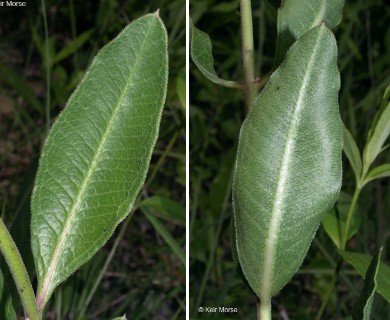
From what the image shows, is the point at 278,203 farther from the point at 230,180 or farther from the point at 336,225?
the point at 230,180

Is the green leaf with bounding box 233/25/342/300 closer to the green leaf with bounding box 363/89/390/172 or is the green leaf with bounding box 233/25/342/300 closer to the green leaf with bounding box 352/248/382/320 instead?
the green leaf with bounding box 352/248/382/320

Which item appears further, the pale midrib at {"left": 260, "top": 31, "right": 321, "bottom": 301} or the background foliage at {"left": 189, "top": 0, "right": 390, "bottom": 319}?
the background foliage at {"left": 189, "top": 0, "right": 390, "bottom": 319}

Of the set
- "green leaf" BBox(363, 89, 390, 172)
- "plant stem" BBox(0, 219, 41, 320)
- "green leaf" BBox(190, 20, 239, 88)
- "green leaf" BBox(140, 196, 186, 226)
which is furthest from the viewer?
"green leaf" BBox(140, 196, 186, 226)

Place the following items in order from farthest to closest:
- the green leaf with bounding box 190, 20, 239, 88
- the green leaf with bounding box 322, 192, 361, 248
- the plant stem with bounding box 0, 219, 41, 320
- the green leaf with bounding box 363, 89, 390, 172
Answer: the green leaf with bounding box 322, 192, 361, 248, the green leaf with bounding box 363, 89, 390, 172, the green leaf with bounding box 190, 20, 239, 88, the plant stem with bounding box 0, 219, 41, 320

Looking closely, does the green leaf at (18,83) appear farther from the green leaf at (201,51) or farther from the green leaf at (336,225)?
the green leaf at (201,51)

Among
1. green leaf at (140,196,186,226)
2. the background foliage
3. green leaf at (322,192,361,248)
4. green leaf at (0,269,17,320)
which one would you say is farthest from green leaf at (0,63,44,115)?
green leaf at (0,269,17,320)

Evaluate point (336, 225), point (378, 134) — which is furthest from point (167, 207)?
point (378, 134)

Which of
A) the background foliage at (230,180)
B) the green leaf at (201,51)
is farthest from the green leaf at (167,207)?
the green leaf at (201,51)
